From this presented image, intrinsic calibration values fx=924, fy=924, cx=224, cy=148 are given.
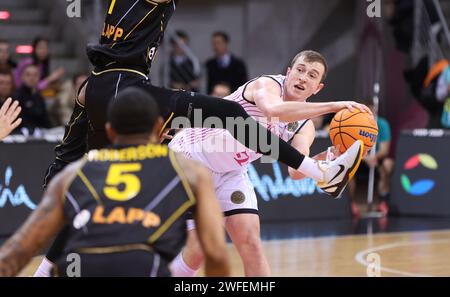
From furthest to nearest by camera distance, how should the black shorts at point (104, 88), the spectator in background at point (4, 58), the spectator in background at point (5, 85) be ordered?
the spectator in background at point (4, 58) → the spectator in background at point (5, 85) → the black shorts at point (104, 88)

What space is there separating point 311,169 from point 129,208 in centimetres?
205

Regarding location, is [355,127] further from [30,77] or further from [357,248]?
[30,77]

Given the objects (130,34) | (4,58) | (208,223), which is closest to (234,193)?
(130,34)

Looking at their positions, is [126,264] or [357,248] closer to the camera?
[126,264]

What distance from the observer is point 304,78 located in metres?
6.75

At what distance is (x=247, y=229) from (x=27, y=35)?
1049cm

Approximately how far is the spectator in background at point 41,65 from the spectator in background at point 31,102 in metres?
0.77

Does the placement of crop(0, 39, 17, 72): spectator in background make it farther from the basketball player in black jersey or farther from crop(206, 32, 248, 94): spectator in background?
the basketball player in black jersey

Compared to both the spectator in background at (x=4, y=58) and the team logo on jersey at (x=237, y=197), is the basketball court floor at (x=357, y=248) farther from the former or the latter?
the spectator in background at (x=4, y=58)

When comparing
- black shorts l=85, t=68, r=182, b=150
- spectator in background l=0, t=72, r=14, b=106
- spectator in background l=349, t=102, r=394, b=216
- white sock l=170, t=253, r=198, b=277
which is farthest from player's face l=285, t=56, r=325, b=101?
spectator in background l=349, t=102, r=394, b=216

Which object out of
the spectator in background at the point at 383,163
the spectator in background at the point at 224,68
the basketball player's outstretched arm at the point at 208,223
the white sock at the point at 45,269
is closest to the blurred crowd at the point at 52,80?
the spectator in background at the point at 224,68

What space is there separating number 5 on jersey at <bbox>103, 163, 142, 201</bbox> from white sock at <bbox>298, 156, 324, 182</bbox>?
1925mm

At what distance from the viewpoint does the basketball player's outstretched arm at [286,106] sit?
6254mm
